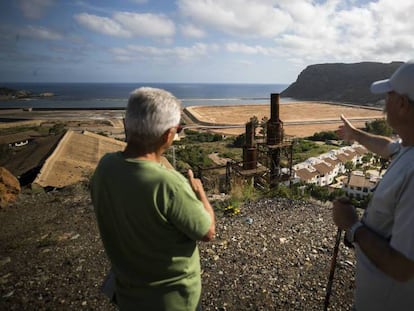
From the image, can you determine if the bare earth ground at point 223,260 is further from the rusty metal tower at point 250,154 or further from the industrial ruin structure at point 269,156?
the rusty metal tower at point 250,154

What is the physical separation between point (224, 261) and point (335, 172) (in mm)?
22930

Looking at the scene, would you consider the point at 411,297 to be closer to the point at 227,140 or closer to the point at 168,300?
the point at 168,300

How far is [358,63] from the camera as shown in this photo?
425 feet

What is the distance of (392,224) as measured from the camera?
136 centimetres

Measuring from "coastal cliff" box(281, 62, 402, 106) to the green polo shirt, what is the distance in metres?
98.6

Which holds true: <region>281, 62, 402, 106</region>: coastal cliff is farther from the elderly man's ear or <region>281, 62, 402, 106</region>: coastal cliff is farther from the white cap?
the elderly man's ear

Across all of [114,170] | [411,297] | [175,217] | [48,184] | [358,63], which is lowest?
[48,184]

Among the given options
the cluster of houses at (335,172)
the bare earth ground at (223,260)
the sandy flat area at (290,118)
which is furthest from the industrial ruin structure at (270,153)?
the sandy flat area at (290,118)

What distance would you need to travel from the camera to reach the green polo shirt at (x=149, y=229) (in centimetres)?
142

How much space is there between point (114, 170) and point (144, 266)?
1.73 feet

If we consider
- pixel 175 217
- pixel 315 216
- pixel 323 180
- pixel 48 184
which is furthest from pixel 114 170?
pixel 323 180

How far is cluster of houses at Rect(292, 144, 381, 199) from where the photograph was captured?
710 inches

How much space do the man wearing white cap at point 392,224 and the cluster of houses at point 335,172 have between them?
1604 cm

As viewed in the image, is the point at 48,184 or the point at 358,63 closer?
the point at 48,184
